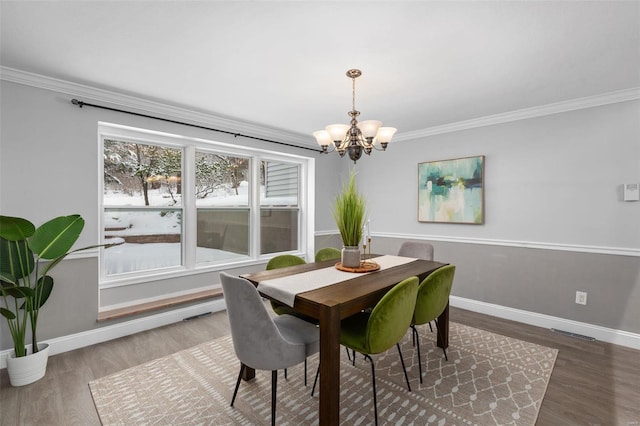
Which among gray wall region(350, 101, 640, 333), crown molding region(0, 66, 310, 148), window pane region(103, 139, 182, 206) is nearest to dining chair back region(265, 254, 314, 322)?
window pane region(103, 139, 182, 206)

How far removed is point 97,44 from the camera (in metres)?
2.03

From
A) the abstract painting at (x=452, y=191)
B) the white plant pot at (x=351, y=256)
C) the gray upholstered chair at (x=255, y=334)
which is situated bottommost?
the gray upholstered chair at (x=255, y=334)

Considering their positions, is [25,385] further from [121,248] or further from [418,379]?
[418,379]

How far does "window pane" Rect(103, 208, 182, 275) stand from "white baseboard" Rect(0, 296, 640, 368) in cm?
58

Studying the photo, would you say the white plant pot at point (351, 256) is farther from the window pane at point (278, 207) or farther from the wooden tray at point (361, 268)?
the window pane at point (278, 207)

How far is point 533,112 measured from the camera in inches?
132

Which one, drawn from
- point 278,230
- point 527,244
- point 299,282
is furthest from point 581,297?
point 278,230

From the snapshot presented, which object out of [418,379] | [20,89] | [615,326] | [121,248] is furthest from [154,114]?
[615,326]

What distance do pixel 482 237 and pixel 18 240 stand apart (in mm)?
4532

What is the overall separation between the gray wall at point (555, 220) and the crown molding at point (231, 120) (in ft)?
0.26

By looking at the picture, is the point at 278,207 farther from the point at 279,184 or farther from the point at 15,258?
the point at 15,258

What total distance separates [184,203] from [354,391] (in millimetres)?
2776

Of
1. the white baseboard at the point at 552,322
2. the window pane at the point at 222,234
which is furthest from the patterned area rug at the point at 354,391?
Result: the window pane at the point at 222,234

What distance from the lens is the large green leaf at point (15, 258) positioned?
7.47 ft
